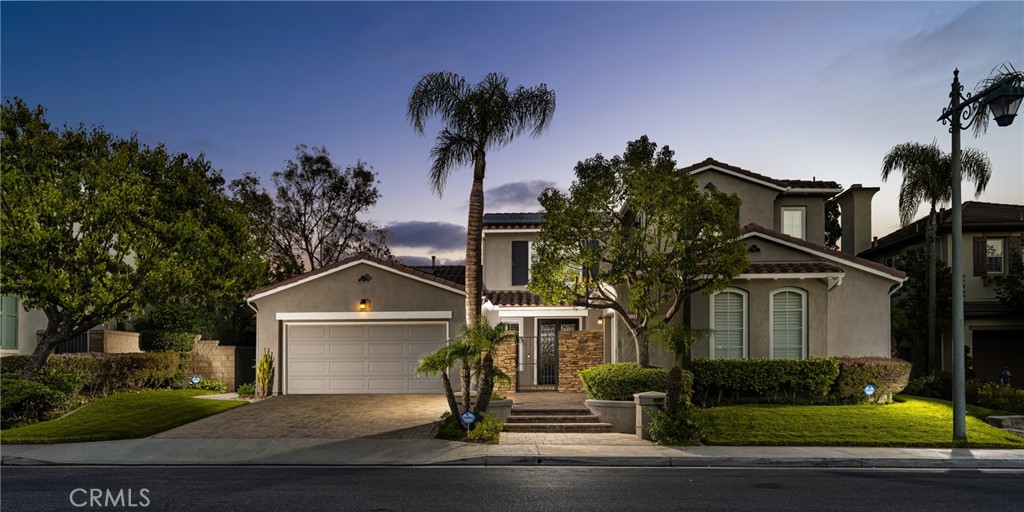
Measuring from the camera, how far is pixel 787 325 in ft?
60.6

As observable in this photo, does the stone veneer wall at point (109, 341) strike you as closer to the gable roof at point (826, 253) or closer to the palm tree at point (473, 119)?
the palm tree at point (473, 119)

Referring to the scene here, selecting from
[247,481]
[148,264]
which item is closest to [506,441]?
[247,481]

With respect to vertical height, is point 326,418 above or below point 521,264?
below

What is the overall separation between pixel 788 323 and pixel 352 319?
41.3 feet

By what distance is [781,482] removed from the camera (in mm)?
10992

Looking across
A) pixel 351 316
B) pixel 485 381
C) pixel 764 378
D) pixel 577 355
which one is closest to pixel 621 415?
pixel 485 381

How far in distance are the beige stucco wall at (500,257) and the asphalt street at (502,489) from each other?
14.1 metres

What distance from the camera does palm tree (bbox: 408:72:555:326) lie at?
622 inches

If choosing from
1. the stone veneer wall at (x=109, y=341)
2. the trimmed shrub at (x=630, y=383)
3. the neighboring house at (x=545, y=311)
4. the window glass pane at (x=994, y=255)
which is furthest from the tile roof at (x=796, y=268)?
the stone veneer wall at (x=109, y=341)

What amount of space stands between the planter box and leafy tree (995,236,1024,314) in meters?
17.8

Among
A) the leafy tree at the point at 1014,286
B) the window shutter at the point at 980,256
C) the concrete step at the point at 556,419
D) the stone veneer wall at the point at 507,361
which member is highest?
the window shutter at the point at 980,256

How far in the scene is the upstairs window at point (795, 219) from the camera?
82.5ft

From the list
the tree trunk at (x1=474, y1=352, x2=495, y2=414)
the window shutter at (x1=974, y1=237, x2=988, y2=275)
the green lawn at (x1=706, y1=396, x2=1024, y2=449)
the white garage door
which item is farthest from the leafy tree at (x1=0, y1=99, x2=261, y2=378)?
the window shutter at (x1=974, y1=237, x2=988, y2=275)

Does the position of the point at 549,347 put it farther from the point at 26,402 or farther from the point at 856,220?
the point at 856,220
